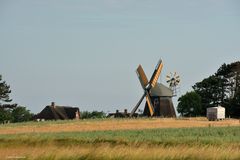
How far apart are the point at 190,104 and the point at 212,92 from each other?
217 inches

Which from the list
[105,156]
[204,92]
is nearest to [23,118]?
[204,92]

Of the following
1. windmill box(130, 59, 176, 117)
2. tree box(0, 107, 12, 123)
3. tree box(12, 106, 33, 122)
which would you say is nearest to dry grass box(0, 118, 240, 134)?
windmill box(130, 59, 176, 117)

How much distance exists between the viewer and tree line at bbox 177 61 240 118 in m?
110

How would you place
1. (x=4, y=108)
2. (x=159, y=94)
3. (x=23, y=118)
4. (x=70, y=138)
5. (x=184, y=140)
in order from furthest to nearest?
1. (x=23, y=118)
2. (x=4, y=108)
3. (x=159, y=94)
4. (x=70, y=138)
5. (x=184, y=140)

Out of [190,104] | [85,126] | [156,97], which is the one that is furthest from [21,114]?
[85,126]

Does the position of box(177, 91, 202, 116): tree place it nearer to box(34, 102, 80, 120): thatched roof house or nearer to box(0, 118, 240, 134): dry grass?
box(34, 102, 80, 120): thatched roof house

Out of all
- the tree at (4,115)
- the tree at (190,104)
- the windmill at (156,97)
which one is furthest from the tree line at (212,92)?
the tree at (4,115)

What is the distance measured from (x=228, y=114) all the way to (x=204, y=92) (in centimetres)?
1548

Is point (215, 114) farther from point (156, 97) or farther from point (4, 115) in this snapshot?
point (4, 115)

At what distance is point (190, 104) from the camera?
110 meters

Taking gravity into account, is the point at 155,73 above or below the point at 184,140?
above

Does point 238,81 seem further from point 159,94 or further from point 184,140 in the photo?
point 184,140

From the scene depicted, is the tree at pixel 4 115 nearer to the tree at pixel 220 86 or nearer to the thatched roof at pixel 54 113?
the thatched roof at pixel 54 113

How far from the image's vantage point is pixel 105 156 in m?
20.2
